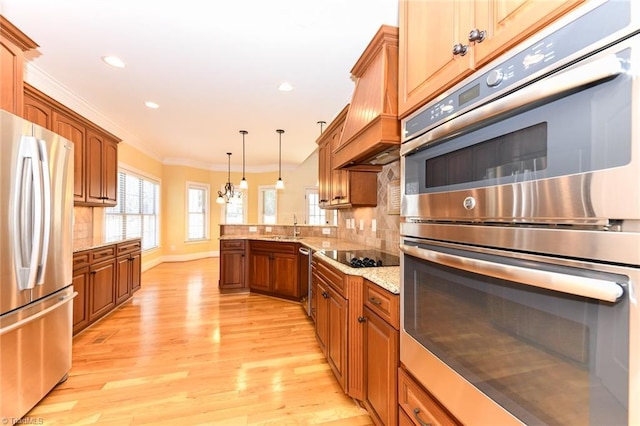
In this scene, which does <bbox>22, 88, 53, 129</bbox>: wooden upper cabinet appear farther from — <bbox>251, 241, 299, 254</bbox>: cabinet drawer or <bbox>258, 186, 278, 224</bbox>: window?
<bbox>258, 186, 278, 224</bbox>: window

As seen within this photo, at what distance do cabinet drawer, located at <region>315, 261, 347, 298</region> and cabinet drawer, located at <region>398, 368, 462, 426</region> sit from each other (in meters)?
0.61

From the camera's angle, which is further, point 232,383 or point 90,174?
point 90,174

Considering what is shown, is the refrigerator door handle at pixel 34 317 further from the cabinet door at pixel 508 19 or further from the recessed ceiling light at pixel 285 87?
the recessed ceiling light at pixel 285 87

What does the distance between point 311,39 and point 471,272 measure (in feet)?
7.45

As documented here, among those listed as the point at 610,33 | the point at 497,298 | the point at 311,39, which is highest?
the point at 311,39

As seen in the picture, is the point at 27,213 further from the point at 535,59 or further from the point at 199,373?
the point at 535,59

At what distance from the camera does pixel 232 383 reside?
2068 mm

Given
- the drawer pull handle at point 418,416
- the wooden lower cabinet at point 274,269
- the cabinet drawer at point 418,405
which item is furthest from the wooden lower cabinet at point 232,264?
the drawer pull handle at point 418,416

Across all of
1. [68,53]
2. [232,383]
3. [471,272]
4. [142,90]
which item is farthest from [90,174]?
[471,272]

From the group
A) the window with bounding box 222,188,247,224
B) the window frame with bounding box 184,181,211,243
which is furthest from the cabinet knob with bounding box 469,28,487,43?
the window with bounding box 222,188,247,224

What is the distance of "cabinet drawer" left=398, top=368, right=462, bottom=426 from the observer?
1.00 metres

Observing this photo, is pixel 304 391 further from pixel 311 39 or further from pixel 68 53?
pixel 68 53

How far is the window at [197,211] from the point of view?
7547 millimetres

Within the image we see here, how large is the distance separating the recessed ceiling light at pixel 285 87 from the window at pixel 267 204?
5.19 m
